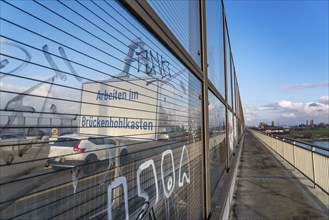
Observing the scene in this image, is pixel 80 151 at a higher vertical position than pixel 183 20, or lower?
lower

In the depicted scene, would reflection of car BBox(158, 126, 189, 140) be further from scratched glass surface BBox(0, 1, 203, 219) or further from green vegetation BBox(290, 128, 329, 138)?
green vegetation BBox(290, 128, 329, 138)

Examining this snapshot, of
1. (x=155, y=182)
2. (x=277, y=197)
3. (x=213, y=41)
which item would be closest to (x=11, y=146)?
(x=155, y=182)

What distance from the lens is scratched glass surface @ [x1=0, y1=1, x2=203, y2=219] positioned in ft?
2.58

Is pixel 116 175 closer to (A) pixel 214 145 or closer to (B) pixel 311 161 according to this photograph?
(A) pixel 214 145

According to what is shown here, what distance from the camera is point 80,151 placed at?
104 cm

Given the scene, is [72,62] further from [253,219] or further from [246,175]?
[246,175]

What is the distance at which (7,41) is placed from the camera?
760 mm

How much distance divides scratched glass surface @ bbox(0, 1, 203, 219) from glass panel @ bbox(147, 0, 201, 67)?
29 cm

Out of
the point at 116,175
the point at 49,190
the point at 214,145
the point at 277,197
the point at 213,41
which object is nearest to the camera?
the point at 49,190

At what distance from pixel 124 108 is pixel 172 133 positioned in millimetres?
803

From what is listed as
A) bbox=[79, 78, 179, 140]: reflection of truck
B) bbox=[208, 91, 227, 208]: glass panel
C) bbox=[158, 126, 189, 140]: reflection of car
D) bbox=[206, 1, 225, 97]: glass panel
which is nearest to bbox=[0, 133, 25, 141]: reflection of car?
bbox=[79, 78, 179, 140]: reflection of truck

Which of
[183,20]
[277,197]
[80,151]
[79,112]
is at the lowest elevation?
[277,197]

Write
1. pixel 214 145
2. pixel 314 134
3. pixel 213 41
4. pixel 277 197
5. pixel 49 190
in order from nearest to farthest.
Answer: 1. pixel 49 190
2. pixel 214 145
3. pixel 213 41
4. pixel 277 197
5. pixel 314 134

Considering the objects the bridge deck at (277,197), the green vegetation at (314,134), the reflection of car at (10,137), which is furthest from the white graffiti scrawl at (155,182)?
the green vegetation at (314,134)
